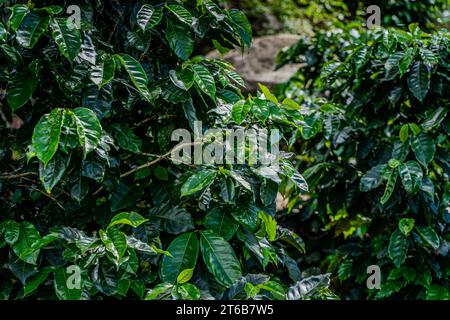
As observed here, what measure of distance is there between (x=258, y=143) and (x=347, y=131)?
1.13 metres

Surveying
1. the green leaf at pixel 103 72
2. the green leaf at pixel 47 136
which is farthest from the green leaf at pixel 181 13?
the green leaf at pixel 47 136

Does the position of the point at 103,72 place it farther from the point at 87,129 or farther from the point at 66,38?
the point at 87,129

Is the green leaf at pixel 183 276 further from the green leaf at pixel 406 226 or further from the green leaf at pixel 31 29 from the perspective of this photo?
the green leaf at pixel 406 226

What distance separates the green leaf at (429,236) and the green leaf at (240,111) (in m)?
1.13

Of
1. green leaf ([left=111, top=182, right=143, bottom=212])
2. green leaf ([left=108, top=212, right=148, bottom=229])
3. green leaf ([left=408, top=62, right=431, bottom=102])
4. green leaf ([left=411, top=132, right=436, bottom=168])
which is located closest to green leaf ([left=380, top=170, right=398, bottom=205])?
green leaf ([left=411, top=132, right=436, bottom=168])

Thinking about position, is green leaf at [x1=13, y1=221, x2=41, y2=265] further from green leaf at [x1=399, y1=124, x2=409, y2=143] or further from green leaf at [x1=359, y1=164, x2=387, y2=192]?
green leaf at [x1=399, y1=124, x2=409, y2=143]

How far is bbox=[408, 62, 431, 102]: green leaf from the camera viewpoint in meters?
2.37

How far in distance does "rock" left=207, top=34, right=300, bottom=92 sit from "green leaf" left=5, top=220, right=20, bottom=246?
3397mm

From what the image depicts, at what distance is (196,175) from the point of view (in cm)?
169

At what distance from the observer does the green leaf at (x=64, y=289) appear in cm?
148

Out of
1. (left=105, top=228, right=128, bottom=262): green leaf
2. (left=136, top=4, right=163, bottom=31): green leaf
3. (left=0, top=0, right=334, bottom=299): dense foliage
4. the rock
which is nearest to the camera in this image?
(left=105, top=228, right=128, bottom=262): green leaf

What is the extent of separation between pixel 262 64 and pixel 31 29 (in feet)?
12.2

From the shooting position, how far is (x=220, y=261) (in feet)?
5.36
